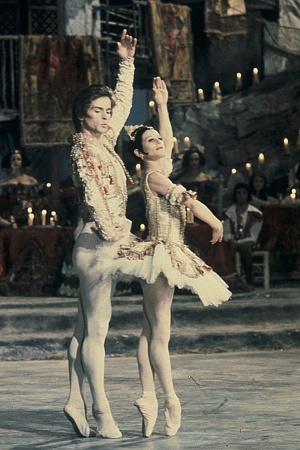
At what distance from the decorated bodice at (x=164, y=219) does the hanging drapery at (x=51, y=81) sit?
11311 mm

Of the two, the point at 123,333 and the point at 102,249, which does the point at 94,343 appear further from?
the point at 123,333

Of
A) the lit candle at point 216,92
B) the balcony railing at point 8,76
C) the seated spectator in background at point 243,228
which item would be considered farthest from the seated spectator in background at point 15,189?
the lit candle at point 216,92

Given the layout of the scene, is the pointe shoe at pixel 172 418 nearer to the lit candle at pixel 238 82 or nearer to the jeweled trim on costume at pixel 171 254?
the jeweled trim on costume at pixel 171 254

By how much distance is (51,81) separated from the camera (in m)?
19.3

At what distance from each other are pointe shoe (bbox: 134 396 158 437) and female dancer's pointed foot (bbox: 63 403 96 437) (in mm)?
292

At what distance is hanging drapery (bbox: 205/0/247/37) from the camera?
22.2 meters

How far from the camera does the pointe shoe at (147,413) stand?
25.4 ft

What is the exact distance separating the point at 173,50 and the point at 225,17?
5.31 feet

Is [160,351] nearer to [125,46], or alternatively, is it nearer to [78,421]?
[78,421]

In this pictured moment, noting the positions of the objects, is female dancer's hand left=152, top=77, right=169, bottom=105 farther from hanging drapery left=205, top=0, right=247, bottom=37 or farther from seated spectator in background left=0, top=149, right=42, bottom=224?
hanging drapery left=205, top=0, right=247, bottom=37

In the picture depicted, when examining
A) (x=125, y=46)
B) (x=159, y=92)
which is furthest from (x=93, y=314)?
(x=125, y=46)

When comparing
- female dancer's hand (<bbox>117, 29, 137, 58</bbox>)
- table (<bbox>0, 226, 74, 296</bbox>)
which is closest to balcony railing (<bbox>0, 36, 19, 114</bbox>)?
table (<bbox>0, 226, 74, 296</bbox>)

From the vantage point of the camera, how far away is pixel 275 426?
8.02 meters

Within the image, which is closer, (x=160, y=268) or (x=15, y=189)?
(x=160, y=268)
